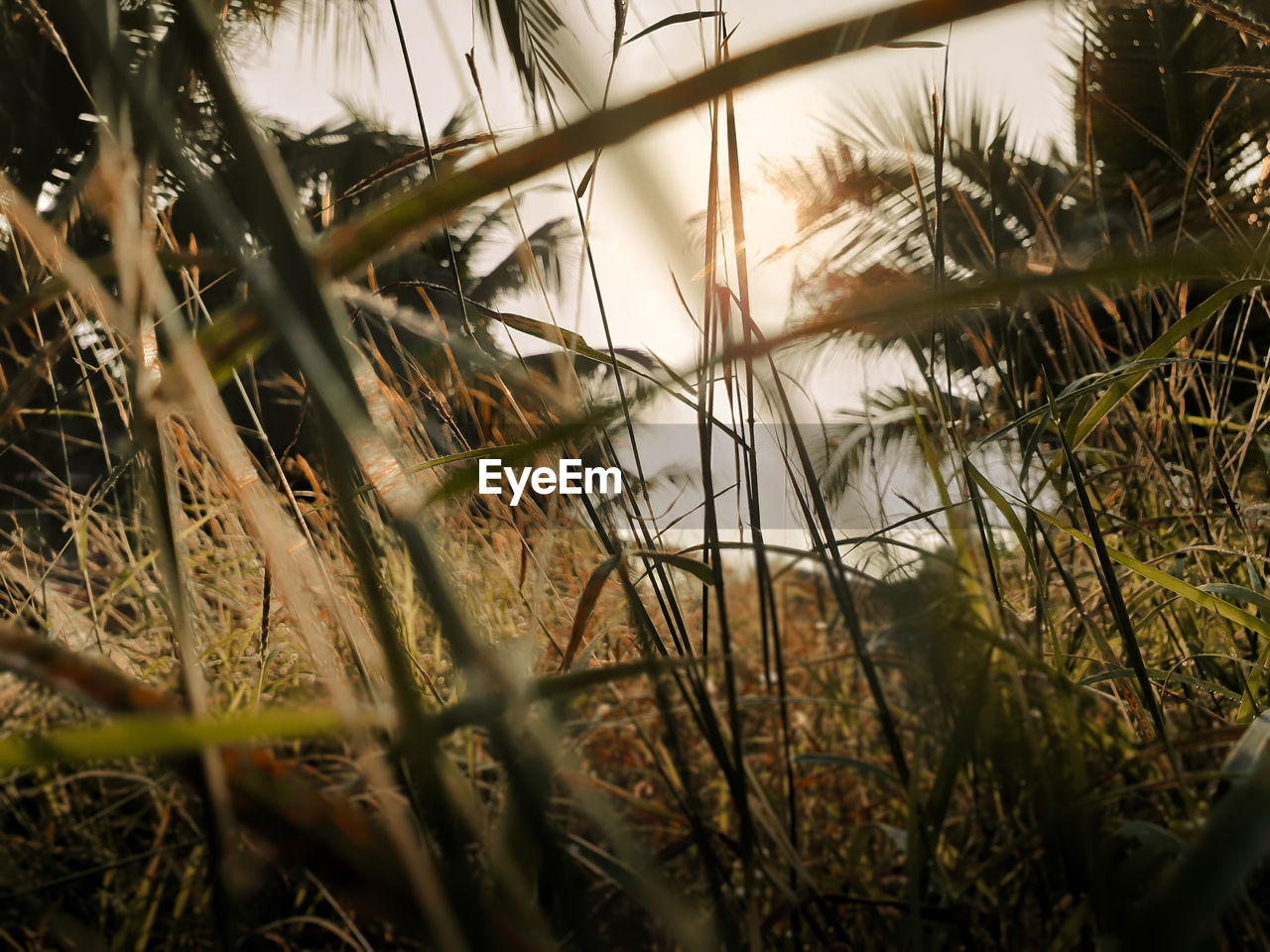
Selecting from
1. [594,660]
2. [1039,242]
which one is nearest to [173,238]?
[594,660]

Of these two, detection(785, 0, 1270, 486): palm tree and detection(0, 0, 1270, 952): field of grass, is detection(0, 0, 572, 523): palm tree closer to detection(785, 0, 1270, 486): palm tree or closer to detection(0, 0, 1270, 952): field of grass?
detection(0, 0, 1270, 952): field of grass

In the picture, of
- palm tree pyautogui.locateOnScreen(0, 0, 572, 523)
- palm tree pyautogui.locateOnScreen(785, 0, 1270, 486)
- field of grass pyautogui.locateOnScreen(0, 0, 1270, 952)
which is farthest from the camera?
palm tree pyautogui.locateOnScreen(785, 0, 1270, 486)

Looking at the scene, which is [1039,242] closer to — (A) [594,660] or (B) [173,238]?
(A) [594,660]

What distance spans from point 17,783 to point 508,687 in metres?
0.57

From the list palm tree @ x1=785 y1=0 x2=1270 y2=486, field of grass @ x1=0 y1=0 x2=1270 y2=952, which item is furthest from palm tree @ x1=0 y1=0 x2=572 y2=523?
palm tree @ x1=785 y1=0 x2=1270 y2=486

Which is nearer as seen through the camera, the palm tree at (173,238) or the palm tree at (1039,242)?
the palm tree at (173,238)

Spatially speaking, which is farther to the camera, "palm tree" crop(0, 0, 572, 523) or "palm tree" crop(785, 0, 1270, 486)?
"palm tree" crop(785, 0, 1270, 486)

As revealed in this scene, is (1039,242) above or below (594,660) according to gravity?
above

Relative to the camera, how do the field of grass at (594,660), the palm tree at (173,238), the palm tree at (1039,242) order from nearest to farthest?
the field of grass at (594,660) < the palm tree at (173,238) < the palm tree at (1039,242)

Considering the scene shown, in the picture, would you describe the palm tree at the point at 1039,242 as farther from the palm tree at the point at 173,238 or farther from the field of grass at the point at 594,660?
the palm tree at the point at 173,238

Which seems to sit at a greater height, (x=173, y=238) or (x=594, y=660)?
(x=173, y=238)

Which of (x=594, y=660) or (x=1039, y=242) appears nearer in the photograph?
(x=594, y=660)

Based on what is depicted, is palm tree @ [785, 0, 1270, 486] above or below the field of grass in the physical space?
above

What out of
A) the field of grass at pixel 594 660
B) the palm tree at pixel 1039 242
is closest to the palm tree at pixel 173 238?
the field of grass at pixel 594 660
